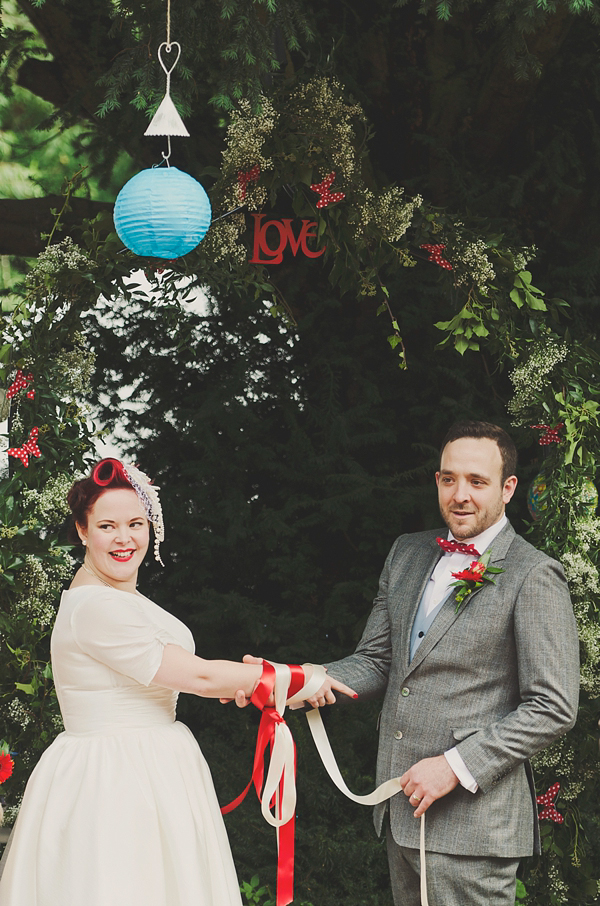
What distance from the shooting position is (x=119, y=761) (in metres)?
2.43

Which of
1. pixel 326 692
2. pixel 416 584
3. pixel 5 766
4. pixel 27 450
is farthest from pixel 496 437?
pixel 5 766

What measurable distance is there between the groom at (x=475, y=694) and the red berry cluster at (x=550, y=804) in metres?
0.75

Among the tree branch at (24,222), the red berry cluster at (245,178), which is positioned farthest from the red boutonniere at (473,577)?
the tree branch at (24,222)

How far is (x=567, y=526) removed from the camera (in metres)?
3.32

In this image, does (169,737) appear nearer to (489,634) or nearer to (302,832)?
(489,634)

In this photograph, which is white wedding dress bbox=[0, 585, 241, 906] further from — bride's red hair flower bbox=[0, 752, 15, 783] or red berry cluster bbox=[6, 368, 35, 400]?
red berry cluster bbox=[6, 368, 35, 400]

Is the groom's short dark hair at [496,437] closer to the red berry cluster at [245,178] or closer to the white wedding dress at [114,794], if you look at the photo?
the white wedding dress at [114,794]

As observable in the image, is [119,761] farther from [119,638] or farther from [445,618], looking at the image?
[445,618]

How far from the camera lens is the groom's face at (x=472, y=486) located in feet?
9.06

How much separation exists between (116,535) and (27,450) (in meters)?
0.84

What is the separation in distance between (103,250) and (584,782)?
261cm

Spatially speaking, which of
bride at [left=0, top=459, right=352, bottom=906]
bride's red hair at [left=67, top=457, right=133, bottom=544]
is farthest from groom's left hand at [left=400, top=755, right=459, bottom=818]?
bride's red hair at [left=67, top=457, right=133, bottom=544]

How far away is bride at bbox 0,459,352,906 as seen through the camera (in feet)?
7.68

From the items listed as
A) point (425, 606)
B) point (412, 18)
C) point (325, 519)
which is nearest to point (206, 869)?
point (425, 606)
